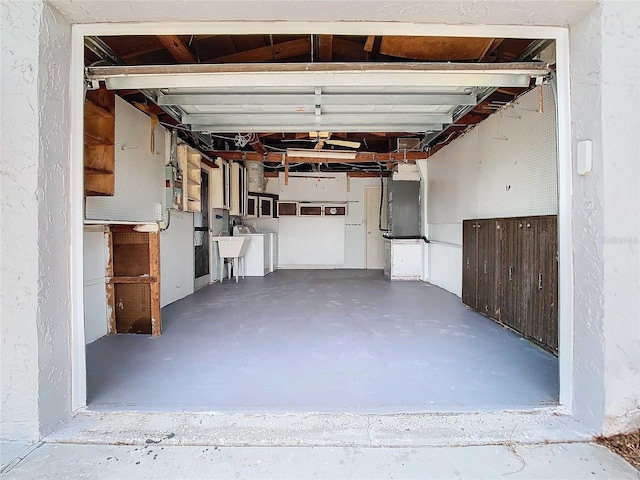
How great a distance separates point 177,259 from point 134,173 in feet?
4.61

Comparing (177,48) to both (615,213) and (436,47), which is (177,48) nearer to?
(436,47)

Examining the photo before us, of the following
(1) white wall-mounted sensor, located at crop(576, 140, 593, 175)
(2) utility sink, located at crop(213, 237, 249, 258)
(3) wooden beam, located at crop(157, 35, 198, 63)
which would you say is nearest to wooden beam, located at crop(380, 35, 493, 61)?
(1) white wall-mounted sensor, located at crop(576, 140, 593, 175)

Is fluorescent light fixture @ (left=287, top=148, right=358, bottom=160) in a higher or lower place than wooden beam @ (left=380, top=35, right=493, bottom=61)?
higher

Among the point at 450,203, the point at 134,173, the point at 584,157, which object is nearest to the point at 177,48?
the point at 134,173

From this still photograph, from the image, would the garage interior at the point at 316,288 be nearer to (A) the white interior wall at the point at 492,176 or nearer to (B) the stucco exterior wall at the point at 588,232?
(A) the white interior wall at the point at 492,176

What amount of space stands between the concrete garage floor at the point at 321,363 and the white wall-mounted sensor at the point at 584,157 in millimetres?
1212

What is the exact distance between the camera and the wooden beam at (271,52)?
111 inches

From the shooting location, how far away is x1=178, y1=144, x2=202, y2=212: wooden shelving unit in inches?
175

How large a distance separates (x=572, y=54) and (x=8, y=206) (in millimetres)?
2627

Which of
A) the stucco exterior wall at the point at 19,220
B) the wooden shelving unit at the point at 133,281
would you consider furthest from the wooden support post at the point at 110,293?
the stucco exterior wall at the point at 19,220

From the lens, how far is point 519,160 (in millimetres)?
3256

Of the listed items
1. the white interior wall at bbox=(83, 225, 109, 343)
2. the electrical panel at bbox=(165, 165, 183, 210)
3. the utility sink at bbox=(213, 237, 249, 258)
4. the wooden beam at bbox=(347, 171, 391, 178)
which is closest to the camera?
the white interior wall at bbox=(83, 225, 109, 343)

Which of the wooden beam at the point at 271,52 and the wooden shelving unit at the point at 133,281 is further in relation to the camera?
the wooden shelving unit at the point at 133,281

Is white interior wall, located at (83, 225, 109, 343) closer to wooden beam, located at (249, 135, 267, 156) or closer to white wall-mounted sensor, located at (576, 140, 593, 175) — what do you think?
wooden beam, located at (249, 135, 267, 156)
